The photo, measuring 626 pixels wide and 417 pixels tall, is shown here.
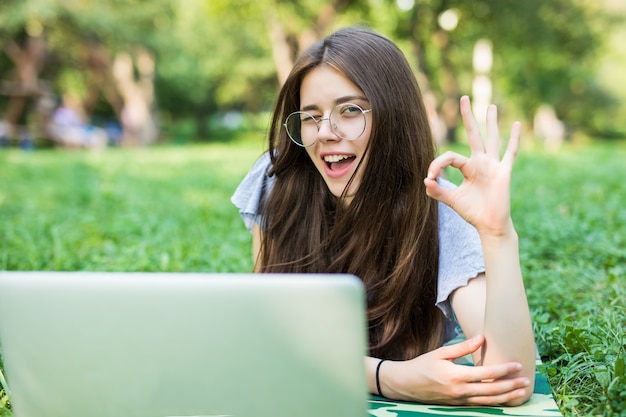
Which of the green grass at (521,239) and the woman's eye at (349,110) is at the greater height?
the woman's eye at (349,110)

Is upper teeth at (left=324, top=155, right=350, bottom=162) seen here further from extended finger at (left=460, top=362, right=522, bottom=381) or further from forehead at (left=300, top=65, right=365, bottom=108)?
extended finger at (left=460, top=362, right=522, bottom=381)

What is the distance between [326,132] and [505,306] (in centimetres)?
75

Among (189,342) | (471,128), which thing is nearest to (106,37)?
(471,128)

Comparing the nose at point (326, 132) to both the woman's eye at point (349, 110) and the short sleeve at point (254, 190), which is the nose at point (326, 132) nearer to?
the woman's eye at point (349, 110)

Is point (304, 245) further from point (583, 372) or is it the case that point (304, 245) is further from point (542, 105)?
point (542, 105)

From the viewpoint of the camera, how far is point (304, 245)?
236 centimetres

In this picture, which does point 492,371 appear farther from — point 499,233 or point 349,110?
point 349,110

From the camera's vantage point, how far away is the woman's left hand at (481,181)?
1669 millimetres

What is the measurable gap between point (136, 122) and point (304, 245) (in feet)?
61.1

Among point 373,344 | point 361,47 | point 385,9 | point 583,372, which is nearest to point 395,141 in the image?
point 361,47

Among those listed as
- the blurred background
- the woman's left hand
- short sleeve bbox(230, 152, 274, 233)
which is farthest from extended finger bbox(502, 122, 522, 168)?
the blurred background

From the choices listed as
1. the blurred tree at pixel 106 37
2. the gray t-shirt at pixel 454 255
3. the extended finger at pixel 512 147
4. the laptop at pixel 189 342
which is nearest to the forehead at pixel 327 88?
the gray t-shirt at pixel 454 255

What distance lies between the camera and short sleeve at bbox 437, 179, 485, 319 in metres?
1.99

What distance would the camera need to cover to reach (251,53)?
28.8 meters
